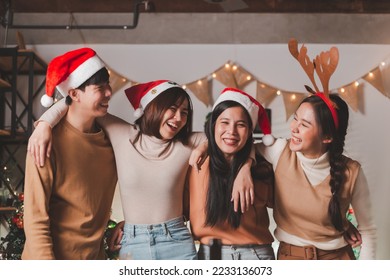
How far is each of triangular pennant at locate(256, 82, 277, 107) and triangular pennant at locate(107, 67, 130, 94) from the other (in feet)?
2.18

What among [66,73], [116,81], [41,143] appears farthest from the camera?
[116,81]

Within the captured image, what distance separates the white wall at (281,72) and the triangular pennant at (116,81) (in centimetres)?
3

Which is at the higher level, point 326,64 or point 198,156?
point 326,64

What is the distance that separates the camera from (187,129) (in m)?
2.61

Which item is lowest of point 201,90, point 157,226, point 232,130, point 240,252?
point 240,252

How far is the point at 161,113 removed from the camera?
258cm

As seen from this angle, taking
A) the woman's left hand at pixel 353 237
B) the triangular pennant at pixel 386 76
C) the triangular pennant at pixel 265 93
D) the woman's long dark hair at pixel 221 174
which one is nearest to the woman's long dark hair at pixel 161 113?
the woman's long dark hair at pixel 221 174

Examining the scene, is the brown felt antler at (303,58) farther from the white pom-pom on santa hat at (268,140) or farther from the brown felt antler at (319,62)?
the white pom-pom on santa hat at (268,140)

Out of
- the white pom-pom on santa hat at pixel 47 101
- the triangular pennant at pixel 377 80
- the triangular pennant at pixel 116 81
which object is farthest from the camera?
the triangular pennant at pixel 377 80

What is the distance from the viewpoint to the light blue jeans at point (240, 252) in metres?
2.54

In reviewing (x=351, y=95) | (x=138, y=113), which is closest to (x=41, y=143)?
(x=138, y=113)

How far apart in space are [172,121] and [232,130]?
293 millimetres

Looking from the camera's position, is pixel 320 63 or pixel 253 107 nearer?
pixel 253 107

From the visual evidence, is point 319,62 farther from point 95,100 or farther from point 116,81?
point 95,100
